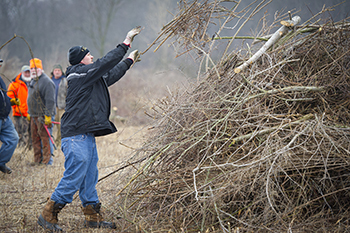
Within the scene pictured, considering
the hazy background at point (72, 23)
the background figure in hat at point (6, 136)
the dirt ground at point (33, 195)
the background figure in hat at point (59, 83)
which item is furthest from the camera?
the hazy background at point (72, 23)

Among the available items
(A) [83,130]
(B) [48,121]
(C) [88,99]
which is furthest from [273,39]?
(B) [48,121]

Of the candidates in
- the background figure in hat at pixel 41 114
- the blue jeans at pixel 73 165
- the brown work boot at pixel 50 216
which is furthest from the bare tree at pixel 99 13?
the brown work boot at pixel 50 216

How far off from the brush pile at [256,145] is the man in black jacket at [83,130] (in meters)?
0.44

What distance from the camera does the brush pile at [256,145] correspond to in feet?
9.11

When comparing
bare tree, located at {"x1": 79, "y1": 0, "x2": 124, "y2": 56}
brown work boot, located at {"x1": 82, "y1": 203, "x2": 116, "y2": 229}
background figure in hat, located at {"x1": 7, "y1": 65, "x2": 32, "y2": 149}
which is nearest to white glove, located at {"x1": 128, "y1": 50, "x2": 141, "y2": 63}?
brown work boot, located at {"x1": 82, "y1": 203, "x2": 116, "y2": 229}

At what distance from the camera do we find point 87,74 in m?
3.12

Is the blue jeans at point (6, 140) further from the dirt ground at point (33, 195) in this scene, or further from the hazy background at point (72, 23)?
the hazy background at point (72, 23)

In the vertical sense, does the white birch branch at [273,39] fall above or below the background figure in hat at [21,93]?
below

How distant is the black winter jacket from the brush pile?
64cm

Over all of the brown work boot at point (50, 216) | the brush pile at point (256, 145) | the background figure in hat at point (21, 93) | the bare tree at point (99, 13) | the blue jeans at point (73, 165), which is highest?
the bare tree at point (99, 13)

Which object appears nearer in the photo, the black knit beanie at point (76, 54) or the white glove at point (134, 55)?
the black knit beanie at point (76, 54)

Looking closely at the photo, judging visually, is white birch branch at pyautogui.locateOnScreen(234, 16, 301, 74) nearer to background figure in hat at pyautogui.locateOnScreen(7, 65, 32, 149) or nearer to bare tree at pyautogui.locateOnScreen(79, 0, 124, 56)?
background figure in hat at pyautogui.locateOnScreen(7, 65, 32, 149)

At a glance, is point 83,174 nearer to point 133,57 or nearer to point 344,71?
point 133,57

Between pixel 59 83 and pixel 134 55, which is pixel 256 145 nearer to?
pixel 134 55
